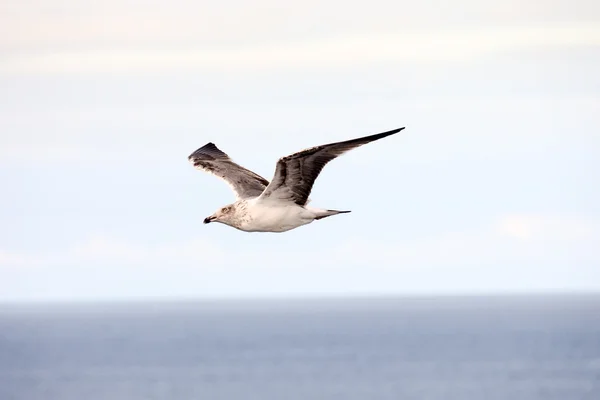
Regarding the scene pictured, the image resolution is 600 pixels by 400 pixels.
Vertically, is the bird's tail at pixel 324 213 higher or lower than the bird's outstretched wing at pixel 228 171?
lower

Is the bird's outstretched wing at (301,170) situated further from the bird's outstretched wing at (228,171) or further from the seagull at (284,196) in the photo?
the bird's outstretched wing at (228,171)

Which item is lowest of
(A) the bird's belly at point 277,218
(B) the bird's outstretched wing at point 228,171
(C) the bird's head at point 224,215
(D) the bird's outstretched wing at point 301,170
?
(A) the bird's belly at point 277,218

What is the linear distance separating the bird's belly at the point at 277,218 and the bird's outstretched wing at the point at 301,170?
7.0 inches

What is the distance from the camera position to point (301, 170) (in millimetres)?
23219

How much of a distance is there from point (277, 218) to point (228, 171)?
12.7ft

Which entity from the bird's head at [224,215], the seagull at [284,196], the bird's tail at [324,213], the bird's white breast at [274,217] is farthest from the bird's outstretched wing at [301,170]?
the bird's head at [224,215]

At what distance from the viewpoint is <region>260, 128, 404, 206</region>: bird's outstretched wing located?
22.3 meters

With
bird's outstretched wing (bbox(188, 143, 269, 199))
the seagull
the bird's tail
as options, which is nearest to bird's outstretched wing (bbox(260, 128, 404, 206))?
the seagull

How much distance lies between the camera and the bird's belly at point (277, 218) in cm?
2412

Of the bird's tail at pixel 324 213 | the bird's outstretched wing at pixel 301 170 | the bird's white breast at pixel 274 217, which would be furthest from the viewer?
the bird's white breast at pixel 274 217

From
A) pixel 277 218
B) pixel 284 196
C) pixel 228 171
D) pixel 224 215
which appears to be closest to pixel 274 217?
pixel 277 218

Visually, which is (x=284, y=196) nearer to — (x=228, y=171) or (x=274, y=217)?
(x=274, y=217)

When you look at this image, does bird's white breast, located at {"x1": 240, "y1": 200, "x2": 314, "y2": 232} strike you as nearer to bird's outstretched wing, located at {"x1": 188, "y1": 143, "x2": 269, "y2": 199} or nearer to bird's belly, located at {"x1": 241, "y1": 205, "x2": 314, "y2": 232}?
bird's belly, located at {"x1": 241, "y1": 205, "x2": 314, "y2": 232}
